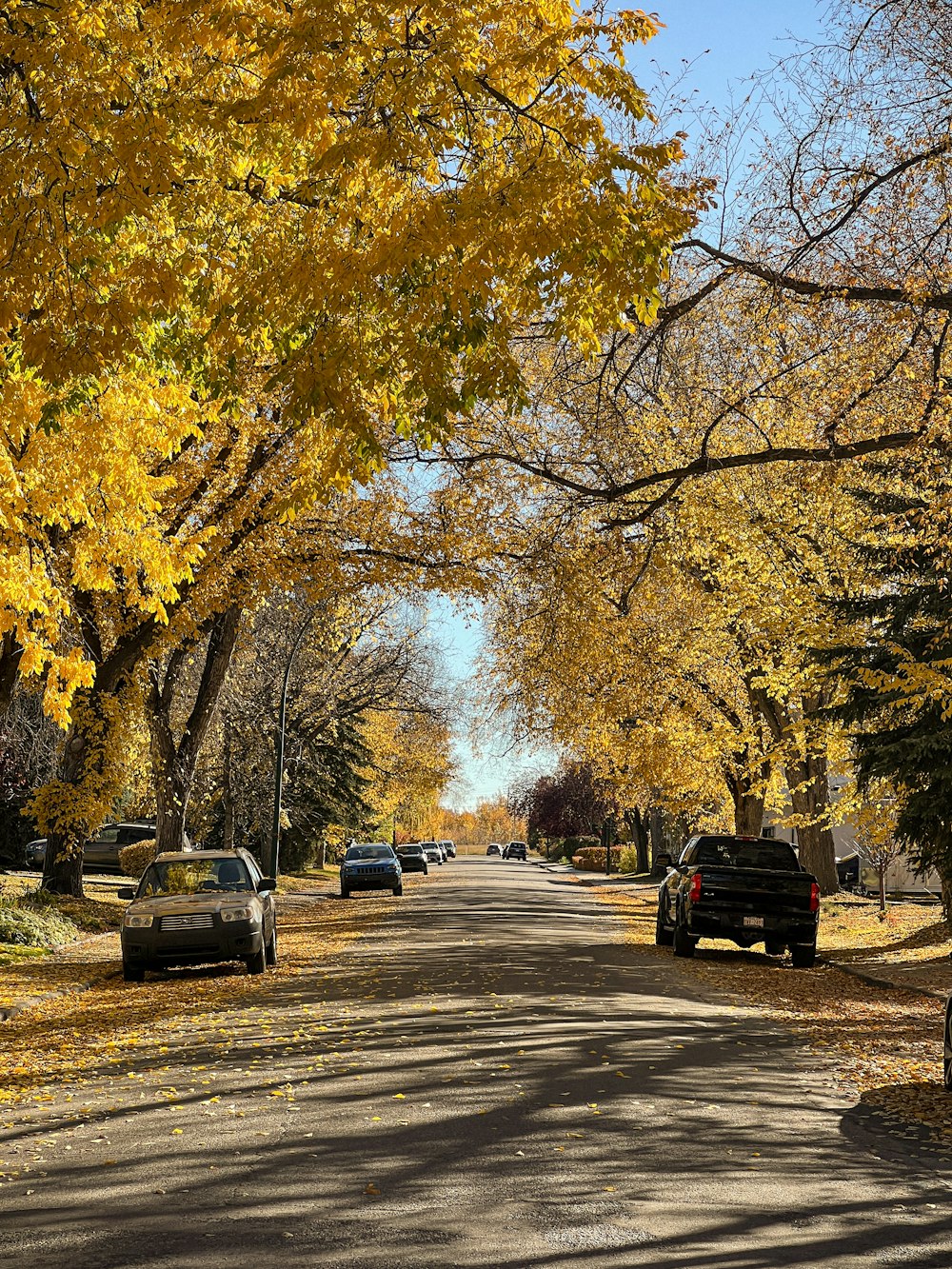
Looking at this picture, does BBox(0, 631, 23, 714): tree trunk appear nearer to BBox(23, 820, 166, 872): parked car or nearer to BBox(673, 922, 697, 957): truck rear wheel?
BBox(673, 922, 697, 957): truck rear wheel

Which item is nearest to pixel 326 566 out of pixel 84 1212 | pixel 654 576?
pixel 654 576

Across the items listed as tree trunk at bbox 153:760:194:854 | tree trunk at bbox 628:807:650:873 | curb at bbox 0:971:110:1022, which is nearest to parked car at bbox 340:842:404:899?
tree trunk at bbox 153:760:194:854

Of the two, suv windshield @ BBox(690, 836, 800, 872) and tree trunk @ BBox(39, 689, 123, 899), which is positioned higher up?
tree trunk @ BBox(39, 689, 123, 899)

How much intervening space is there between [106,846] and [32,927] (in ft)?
94.7

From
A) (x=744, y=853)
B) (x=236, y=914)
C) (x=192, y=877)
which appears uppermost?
(x=744, y=853)

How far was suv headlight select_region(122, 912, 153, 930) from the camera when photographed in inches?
687

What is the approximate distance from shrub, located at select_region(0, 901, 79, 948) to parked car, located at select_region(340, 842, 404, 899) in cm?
1921

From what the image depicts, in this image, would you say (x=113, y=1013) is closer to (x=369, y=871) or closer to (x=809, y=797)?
(x=809, y=797)

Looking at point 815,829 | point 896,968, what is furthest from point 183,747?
point 815,829

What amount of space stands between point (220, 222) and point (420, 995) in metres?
8.11

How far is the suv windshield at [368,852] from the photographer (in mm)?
43344

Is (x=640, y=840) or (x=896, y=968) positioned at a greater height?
(x=640, y=840)

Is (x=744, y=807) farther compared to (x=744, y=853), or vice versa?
(x=744, y=807)

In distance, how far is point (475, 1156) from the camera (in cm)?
738
